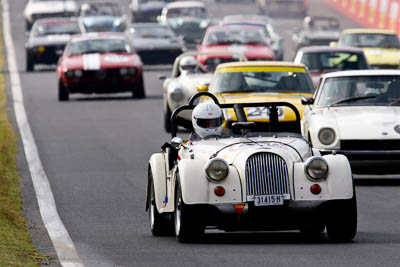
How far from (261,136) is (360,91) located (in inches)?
243

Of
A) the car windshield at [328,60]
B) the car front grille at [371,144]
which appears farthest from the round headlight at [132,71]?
the car front grille at [371,144]

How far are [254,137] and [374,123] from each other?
4915 millimetres

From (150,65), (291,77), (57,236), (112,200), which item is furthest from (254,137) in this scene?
(150,65)

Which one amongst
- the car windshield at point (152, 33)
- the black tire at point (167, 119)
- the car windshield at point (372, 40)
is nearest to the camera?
the black tire at point (167, 119)

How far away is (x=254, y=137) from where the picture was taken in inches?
466

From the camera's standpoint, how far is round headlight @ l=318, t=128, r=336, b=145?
654 inches

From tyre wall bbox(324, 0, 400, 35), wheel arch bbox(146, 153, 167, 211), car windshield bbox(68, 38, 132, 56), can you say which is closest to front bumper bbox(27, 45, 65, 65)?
car windshield bbox(68, 38, 132, 56)

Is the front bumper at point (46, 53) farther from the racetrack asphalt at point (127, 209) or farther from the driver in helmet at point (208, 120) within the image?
the driver in helmet at point (208, 120)

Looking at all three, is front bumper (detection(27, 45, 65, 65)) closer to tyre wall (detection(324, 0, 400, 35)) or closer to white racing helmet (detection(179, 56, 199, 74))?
tyre wall (detection(324, 0, 400, 35))

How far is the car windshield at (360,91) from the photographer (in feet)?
57.2

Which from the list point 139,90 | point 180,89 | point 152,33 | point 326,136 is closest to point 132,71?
point 139,90

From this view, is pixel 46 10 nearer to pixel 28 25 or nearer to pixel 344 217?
pixel 28 25

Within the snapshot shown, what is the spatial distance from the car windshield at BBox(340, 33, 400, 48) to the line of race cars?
2.61m

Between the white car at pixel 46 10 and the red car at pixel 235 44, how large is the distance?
20.6 meters
